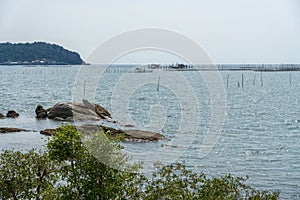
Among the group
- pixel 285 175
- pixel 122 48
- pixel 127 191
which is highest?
pixel 122 48

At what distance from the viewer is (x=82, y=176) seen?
11453 millimetres

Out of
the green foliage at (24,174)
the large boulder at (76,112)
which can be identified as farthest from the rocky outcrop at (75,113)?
the green foliage at (24,174)

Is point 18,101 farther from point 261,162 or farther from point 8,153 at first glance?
point 8,153

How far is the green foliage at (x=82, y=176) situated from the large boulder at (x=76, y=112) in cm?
3735

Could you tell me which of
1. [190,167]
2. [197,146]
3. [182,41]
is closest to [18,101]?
[197,146]

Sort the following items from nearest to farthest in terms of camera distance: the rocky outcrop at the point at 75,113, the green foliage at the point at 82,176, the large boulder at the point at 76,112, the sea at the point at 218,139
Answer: the green foliage at the point at 82,176 → the sea at the point at 218,139 → the rocky outcrop at the point at 75,113 → the large boulder at the point at 76,112

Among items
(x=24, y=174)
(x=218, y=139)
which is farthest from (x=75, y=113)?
(x=24, y=174)

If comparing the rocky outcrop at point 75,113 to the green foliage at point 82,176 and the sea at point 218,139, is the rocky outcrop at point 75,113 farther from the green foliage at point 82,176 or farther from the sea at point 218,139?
the green foliage at point 82,176

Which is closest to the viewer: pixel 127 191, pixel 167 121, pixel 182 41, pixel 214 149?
pixel 127 191

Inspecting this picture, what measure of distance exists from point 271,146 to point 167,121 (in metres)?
18.1

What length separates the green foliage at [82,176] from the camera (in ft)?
36.8

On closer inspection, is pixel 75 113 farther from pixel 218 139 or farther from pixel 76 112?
pixel 218 139

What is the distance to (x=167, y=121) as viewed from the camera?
54.8m

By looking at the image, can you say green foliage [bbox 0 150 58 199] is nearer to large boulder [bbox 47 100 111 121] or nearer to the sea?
the sea
